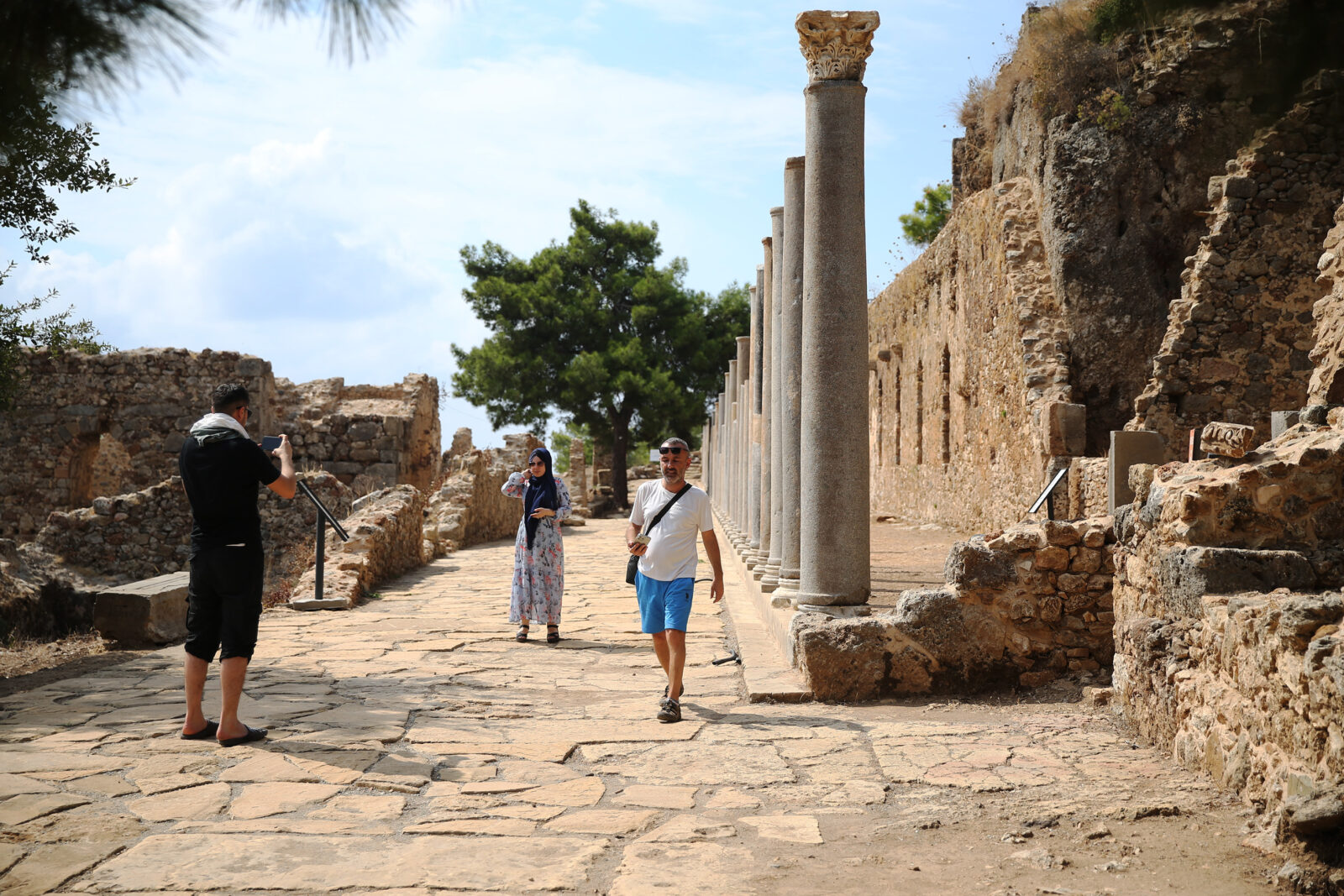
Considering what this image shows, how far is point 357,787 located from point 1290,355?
39.4 ft

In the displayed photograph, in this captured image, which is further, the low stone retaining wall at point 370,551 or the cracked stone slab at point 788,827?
the low stone retaining wall at point 370,551

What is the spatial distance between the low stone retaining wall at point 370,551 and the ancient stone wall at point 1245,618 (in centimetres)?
809

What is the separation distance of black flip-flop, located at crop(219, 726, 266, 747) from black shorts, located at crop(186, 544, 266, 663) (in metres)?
0.38

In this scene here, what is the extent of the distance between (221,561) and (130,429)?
16.6m

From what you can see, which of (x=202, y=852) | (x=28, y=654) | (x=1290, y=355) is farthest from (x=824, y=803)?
(x=1290, y=355)

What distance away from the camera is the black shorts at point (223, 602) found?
558cm

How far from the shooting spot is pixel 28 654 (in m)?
10.2

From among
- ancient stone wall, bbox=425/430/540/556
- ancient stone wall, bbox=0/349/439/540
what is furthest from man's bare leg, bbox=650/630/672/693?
ancient stone wall, bbox=0/349/439/540

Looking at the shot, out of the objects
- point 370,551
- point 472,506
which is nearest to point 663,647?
point 370,551

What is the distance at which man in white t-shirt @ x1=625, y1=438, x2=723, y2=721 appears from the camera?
248 inches

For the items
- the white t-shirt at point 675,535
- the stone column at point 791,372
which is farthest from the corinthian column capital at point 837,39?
the white t-shirt at point 675,535

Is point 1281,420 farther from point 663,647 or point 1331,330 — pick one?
point 663,647

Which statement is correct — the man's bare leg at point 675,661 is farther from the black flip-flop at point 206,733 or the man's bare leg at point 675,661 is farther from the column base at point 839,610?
the black flip-flop at point 206,733

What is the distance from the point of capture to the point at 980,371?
59.7 feet
